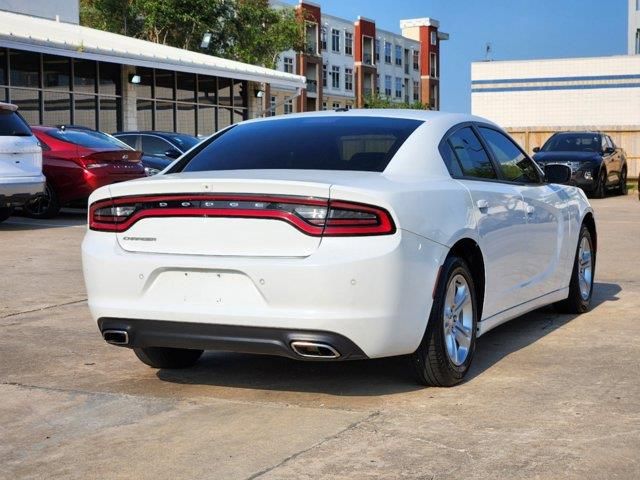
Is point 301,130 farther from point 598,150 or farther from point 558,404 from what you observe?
point 598,150

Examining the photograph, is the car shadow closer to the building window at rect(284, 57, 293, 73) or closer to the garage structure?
the garage structure

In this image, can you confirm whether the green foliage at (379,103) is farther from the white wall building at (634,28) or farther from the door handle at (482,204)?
the door handle at (482,204)

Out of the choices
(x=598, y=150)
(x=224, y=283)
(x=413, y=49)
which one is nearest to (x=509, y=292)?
(x=224, y=283)

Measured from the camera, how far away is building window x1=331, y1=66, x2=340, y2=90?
81500 millimetres

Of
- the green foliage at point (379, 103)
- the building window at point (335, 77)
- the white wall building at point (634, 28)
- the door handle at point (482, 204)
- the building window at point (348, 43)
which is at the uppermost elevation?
the building window at point (348, 43)

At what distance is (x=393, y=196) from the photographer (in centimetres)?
522

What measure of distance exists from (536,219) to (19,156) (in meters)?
9.49

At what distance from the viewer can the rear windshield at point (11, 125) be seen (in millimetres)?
14625

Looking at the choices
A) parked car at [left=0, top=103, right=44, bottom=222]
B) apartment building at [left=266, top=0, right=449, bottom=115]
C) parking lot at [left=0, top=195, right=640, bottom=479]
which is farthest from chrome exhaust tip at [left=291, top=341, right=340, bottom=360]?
apartment building at [left=266, top=0, right=449, bottom=115]

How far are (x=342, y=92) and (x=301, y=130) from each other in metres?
76.7

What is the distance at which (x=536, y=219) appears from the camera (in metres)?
7.04

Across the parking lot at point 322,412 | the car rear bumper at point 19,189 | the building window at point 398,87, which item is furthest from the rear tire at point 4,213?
the building window at point 398,87

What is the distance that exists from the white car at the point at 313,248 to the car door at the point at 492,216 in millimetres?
17

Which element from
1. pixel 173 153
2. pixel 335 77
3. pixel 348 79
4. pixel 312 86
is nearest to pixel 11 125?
pixel 173 153
